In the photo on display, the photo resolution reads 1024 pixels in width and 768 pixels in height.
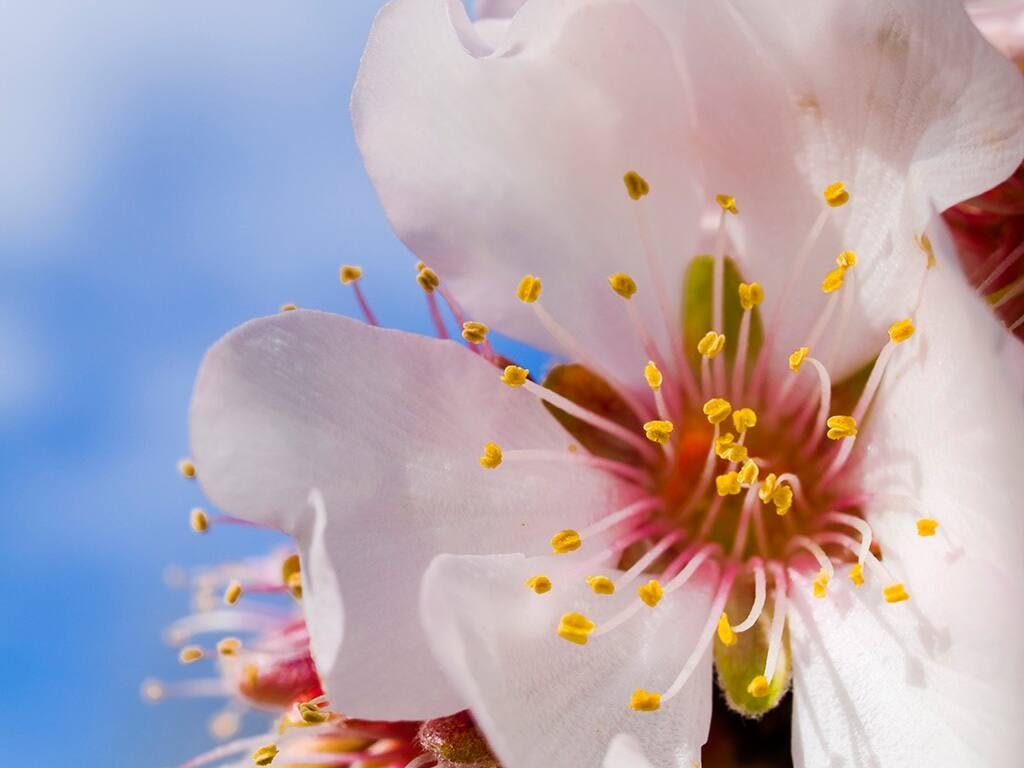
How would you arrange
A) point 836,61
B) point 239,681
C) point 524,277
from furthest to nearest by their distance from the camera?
point 239,681
point 524,277
point 836,61

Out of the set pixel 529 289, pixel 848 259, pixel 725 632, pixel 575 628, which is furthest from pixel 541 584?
pixel 848 259

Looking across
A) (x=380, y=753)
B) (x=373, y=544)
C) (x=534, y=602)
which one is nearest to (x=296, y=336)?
(x=373, y=544)

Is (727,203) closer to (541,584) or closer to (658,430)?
(658,430)

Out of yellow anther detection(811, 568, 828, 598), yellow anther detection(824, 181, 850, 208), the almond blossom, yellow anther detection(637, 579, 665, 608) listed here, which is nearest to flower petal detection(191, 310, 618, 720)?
the almond blossom

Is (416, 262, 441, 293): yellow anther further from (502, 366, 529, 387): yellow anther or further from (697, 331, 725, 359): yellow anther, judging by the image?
(697, 331, 725, 359): yellow anther

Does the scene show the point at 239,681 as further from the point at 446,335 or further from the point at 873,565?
the point at 873,565
